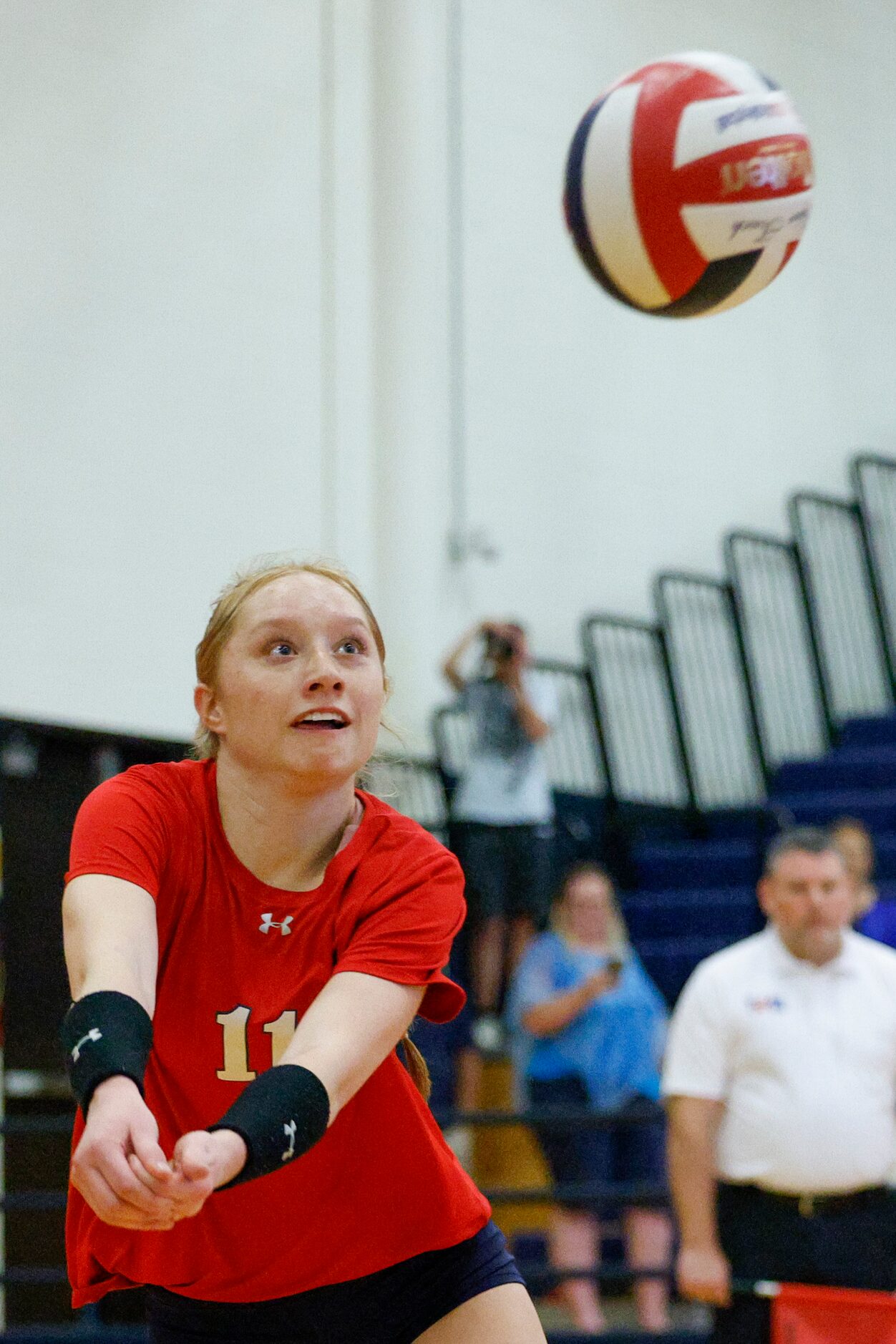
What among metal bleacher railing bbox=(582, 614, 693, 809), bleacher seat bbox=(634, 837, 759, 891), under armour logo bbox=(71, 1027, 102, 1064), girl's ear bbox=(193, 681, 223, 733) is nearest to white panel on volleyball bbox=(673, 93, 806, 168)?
girl's ear bbox=(193, 681, 223, 733)

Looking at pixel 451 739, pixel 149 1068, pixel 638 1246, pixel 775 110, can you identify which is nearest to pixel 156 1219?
pixel 149 1068

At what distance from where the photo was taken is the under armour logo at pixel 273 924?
227 cm

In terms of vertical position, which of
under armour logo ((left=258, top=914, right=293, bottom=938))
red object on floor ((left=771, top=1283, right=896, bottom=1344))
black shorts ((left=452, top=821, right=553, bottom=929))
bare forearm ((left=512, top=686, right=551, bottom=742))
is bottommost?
red object on floor ((left=771, top=1283, right=896, bottom=1344))

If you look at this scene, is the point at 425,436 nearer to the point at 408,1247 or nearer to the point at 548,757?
the point at 548,757

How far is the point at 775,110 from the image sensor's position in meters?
4.10

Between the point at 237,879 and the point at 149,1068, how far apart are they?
0.28 metres

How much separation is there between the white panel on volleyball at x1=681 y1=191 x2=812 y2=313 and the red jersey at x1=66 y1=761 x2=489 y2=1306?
222 centimetres

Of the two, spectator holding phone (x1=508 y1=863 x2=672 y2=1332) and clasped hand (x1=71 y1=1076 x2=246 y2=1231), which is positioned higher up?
spectator holding phone (x1=508 y1=863 x2=672 y2=1332)

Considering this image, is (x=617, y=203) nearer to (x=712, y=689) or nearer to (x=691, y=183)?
(x=691, y=183)

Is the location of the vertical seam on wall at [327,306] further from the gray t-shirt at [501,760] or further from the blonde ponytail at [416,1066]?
the blonde ponytail at [416,1066]

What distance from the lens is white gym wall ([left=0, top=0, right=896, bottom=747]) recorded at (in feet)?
23.4

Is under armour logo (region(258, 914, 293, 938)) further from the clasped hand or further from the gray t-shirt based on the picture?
the gray t-shirt

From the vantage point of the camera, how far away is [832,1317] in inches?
168

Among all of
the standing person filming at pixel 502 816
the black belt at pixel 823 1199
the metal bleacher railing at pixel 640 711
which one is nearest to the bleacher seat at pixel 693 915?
the standing person filming at pixel 502 816
